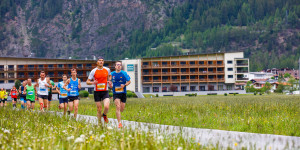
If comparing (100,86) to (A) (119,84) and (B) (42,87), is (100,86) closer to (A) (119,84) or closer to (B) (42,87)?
(A) (119,84)

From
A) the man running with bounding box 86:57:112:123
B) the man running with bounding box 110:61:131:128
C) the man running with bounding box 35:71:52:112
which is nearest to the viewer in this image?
the man running with bounding box 86:57:112:123

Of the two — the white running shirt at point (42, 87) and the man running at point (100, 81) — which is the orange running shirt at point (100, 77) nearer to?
the man running at point (100, 81)

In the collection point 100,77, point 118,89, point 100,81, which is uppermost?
point 100,77

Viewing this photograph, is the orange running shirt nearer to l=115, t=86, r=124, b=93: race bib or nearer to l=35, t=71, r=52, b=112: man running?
l=115, t=86, r=124, b=93: race bib

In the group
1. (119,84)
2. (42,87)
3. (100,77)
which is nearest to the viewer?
(100,77)

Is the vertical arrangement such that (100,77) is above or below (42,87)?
above

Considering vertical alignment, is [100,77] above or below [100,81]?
above

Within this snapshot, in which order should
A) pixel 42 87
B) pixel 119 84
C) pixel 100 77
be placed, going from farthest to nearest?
pixel 42 87 → pixel 119 84 → pixel 100 77

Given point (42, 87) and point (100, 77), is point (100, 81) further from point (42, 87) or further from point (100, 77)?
point (42, 87)

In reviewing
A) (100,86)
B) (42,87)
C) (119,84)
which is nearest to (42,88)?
(42,87)

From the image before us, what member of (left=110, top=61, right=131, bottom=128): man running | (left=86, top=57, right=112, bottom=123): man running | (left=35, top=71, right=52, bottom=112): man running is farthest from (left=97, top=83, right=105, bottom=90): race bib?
(left=35, top=71, right=52, bottom=112): man running

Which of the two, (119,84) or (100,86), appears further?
(119,84)

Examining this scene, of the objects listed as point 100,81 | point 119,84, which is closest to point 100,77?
point 100,81

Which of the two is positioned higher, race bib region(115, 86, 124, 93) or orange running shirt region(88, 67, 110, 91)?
orange running shirt region(88, 67, 110, 91)
